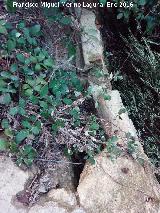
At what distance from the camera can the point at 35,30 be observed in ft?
8.45

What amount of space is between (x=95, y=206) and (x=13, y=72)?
3.57ft

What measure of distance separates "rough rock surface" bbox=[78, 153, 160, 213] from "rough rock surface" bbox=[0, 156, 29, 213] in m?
0.41

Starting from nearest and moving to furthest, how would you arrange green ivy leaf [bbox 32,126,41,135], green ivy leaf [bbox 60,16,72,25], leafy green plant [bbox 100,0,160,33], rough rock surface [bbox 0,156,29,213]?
rough rock surface [bbox 0,156,29,213]
green ivy leaf [bbox 32,126,41,135]
green ivy leaf [bbox 60,16,72,25]
leafy green plant [bbox 100,0,160,33]

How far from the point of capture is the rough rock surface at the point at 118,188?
89.9 inches

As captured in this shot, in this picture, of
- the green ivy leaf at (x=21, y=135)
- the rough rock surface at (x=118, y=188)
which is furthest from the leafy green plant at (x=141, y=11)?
the green ivy leaf at (x=21, y=135)

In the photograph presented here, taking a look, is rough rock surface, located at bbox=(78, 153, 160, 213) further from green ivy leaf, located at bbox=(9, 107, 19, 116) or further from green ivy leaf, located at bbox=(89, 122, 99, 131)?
green ivy leaf, located at bbox=(9, 107, 19, 116)

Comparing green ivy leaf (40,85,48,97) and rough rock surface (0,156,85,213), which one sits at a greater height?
green ivy leaf (40,85,48,97)

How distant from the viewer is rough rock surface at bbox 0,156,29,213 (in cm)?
223

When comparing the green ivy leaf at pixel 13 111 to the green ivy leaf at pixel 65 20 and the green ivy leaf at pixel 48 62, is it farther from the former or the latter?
the green ivy leaf at pixel 65 20

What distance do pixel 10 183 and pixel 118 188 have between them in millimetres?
746

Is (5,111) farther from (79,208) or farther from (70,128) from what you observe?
(79,208)

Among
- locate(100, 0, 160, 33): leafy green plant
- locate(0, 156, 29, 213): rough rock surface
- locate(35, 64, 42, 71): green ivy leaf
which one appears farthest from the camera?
locate(100, 0, 160, 33): leafy green plant

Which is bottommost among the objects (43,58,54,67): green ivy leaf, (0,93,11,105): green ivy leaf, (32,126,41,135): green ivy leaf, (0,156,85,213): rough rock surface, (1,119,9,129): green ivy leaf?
(0,156,85,213): rough rock surface

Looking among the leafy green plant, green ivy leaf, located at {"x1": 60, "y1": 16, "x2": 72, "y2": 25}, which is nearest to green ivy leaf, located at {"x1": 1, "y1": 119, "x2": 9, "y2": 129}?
green ivy leaf, located at {"x1": 60, "y1": 16, "x2": 72, "y2": 25}
